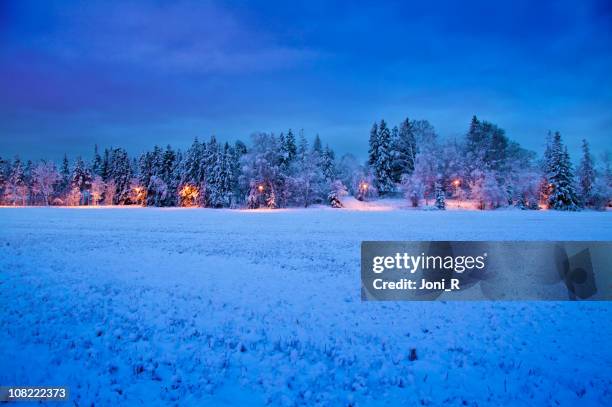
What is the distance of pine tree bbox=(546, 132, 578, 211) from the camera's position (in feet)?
188

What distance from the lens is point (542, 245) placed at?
1780 centimetres

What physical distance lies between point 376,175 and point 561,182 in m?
32.6

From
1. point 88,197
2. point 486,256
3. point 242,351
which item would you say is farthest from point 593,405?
point 88,197

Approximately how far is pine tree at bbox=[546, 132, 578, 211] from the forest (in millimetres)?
138

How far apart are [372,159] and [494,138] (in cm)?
2442

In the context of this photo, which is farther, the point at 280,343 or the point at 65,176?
the point at 65,176

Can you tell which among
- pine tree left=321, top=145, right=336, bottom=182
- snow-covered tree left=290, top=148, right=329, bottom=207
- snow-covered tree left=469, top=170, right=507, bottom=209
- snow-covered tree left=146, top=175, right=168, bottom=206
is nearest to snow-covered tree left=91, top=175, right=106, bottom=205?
snow-covered tree left=146, top=175, right=168, bottom=206

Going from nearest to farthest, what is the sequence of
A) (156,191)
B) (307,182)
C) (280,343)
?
(280,343), (307,182), (156,191)

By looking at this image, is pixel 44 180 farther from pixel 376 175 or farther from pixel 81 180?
pixel 376 175

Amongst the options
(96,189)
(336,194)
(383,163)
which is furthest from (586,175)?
(96,189)

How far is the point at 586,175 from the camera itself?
6731cm

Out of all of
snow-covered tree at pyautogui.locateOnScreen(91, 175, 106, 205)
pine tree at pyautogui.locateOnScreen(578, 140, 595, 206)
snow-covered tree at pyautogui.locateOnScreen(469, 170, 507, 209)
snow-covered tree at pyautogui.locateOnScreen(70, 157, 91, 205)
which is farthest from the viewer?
snow-covered tree at pyautogui.locateOnScreen(91, 175, 106, 205)

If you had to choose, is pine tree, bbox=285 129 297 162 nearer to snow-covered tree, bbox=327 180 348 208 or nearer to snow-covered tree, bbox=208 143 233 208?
snow-covered tree, bbox=208 143 233 208

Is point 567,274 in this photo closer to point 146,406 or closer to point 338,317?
point 338,317
